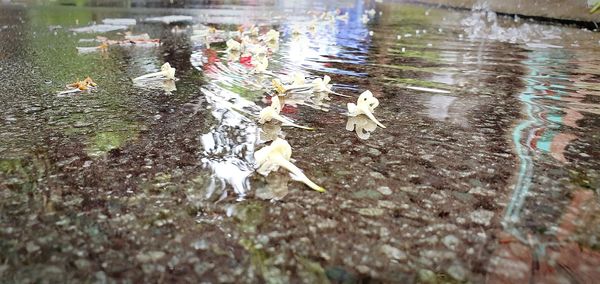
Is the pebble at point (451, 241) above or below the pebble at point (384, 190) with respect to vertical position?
below

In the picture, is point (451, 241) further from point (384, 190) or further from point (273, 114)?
point (273, 114)

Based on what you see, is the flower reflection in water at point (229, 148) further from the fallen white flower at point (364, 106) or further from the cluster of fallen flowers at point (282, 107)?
the fallen white flower at point (364, 106)

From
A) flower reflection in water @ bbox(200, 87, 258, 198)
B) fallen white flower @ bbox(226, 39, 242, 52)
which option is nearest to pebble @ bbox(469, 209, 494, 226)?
flower reflection in water @ bbox(200, 87, 258, 198)

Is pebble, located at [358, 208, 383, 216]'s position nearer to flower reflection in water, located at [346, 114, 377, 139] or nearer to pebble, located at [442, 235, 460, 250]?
pebble, located at [442, 235, 460, 250]

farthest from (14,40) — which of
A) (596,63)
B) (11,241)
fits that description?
(596,63)

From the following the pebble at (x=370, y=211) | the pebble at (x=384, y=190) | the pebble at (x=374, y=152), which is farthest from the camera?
the pebble at (x=374, y=152)

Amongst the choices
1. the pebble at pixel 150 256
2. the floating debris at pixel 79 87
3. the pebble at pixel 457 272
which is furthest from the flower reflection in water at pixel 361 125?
the floating debris at pixel 79 87
